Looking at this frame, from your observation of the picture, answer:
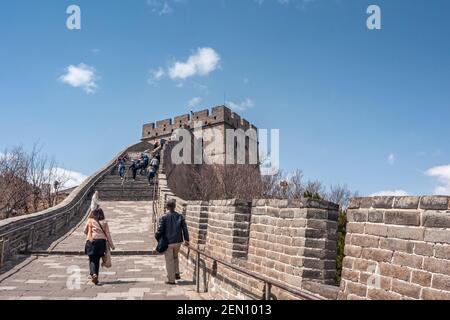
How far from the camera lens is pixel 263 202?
5367mm

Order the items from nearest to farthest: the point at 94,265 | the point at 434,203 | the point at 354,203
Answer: the point at 434,203, the point at 354,203, the point at 94,265

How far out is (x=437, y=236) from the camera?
2654 mm

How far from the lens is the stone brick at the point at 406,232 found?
9.12 ft

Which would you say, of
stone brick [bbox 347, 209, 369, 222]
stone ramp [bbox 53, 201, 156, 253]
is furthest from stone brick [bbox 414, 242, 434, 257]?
stone ramp [bbox 53, 201, 156, 253]

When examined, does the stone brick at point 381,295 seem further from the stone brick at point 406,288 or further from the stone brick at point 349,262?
the stone brick at point 349,262

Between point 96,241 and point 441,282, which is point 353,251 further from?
point 96,241

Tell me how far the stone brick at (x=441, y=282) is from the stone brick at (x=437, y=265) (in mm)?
30

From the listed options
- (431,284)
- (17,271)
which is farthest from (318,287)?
(17,271)

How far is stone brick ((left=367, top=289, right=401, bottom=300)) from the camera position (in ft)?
9.60

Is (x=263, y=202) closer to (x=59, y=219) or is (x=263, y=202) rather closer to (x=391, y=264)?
(x=391, y=264)

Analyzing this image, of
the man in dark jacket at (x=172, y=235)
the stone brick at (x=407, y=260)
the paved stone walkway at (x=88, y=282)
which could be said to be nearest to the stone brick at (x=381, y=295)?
the stone brick at (x=407, y=260)

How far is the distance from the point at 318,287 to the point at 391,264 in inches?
40.3

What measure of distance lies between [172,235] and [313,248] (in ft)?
12.7

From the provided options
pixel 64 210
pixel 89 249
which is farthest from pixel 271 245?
pixel 64 210
